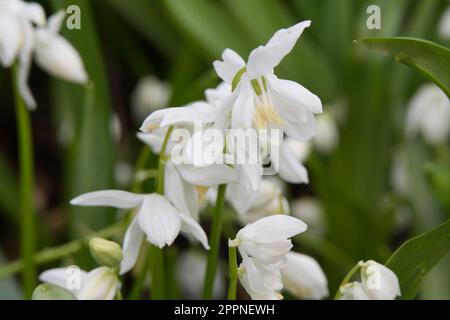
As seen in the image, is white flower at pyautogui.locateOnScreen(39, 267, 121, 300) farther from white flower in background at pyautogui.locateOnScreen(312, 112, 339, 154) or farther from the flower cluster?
white flower in background at pyautogui.locateOnScreen(312, 112, 339, 154)

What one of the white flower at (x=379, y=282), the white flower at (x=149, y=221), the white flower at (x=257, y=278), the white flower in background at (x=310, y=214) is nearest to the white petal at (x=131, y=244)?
the white flower at (x=149, y=221)

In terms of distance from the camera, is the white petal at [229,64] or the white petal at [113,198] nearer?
the white petal at [229,64]

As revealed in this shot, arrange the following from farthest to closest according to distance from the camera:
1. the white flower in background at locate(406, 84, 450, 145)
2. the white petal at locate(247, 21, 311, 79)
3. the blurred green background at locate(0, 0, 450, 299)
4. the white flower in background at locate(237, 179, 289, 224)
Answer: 1. the white flower in background at locate(406, 84, 450, 145)
2. the blurred green background at locate(0, 0, 450, 299)
3. the white flower in background at locate(237, 179, 289, 224)
4. the white petal at locate(247, 21, 311, 79)

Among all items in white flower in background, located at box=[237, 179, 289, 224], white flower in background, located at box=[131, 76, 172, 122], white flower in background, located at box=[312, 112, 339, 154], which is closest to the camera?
white flower in background, located at box=[237, 179, 289, 224]

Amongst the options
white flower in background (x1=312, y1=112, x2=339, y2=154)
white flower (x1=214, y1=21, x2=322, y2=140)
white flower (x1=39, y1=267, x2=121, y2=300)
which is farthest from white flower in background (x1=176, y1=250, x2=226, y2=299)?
white flower (x1=214, y1=21, x2=322, y2=140)

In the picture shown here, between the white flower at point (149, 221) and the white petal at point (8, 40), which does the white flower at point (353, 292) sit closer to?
the white flower at point (149, 221)

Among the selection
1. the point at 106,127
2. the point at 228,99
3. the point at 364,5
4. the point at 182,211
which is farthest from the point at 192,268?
the point at 228,99
